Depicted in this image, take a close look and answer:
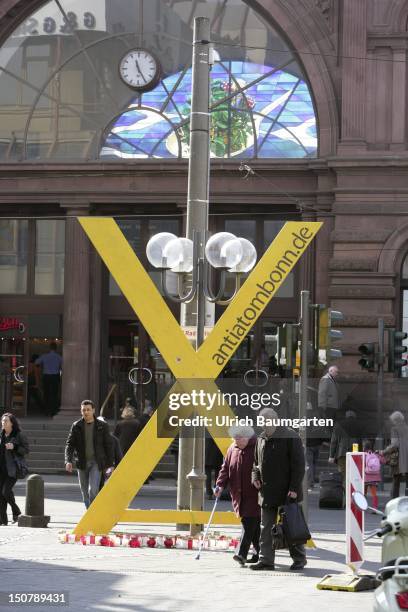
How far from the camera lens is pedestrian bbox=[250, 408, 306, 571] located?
15344 mm

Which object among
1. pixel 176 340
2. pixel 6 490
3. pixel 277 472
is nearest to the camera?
pixel 277 472

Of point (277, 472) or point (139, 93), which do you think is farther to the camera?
point (139, 93)

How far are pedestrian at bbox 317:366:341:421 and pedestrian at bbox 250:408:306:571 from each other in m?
12.6

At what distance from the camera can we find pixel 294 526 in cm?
1504

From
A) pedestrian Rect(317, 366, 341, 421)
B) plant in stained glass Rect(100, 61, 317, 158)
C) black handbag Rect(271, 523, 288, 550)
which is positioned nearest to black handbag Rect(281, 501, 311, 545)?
black handbag Rect(271, 523, 288, 550)

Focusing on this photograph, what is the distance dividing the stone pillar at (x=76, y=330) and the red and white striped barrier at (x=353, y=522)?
20274 millimetres

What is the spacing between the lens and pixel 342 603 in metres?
12.4

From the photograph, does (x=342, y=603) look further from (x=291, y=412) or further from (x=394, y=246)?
(x=394, y=246)

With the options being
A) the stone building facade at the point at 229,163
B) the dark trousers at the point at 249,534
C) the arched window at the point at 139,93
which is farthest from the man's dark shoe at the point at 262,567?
the arched window at the point at 139,93

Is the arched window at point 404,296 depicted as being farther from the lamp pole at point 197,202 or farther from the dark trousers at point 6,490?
the lamp pole at point 197,202

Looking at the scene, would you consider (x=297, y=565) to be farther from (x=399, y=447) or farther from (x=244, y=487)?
(x=399, y=447)

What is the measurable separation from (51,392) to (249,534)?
20036mm

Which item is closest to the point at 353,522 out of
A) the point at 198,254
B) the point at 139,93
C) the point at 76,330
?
the point at 198,254

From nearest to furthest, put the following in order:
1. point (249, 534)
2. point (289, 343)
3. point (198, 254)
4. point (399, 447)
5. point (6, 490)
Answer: point (249, 534), point (198, 254), point (289, 343), point (6, 490), point (399, 447)
